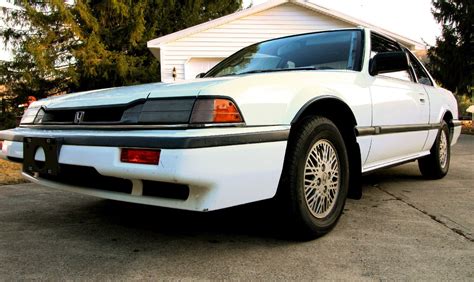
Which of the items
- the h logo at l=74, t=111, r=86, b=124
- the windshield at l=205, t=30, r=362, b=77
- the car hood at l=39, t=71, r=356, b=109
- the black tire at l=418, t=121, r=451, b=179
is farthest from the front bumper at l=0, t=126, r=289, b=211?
the black tire at l=418, t=121, r=451, b=179

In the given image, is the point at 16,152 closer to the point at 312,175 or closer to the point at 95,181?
the point at 95,181

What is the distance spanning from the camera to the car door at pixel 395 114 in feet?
12.2

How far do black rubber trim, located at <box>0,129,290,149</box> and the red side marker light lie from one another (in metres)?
0.03

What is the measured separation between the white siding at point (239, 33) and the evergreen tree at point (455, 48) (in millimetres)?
6599

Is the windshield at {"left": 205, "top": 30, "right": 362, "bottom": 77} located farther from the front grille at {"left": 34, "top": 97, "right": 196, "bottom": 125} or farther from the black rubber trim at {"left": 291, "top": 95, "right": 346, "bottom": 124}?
the front grille at {"left": 34, "top": 97, "right": 196, "bottom": 125}

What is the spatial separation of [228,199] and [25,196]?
307 centimetres

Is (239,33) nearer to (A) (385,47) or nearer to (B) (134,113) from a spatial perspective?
(A) (385,47)

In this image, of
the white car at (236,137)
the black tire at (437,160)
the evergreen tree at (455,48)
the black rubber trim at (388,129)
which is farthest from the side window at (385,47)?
the evergreen tree at (455,48)

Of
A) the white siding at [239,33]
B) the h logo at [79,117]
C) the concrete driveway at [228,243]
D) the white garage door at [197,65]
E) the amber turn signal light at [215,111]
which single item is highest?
the white siding at [239,33]

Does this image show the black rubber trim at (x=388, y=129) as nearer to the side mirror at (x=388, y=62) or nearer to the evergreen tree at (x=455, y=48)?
the side mirror at (x=388, y=62)

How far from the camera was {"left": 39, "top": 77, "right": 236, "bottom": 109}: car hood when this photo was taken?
2480mm

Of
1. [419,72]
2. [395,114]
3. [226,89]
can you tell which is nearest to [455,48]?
[419,72]

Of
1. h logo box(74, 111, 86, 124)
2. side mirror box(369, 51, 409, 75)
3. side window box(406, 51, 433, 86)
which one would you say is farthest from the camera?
side window box(406, 51, 433, 86)

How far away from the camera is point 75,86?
606 inches
